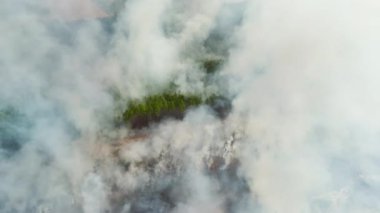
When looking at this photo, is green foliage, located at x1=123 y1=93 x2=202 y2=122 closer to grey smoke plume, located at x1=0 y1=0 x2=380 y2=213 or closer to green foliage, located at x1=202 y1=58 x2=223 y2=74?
grey smoke plume, located at x1=0 y1=0 x2=380 y2=213

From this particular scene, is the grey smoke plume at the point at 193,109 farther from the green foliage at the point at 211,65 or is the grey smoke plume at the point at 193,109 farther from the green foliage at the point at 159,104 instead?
the green foliage at the point at 159,104

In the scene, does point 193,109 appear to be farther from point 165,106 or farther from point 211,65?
point 211,65

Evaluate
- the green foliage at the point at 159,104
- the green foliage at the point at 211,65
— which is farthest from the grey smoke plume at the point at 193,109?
Answer: the green foliage at the point at 159,104

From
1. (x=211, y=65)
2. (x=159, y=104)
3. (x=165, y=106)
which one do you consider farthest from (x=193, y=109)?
(x=211, y=65)

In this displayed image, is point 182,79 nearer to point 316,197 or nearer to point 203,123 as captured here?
point 203,123

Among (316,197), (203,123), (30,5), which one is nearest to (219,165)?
(203,123)
